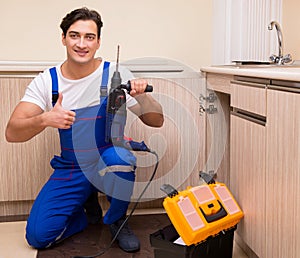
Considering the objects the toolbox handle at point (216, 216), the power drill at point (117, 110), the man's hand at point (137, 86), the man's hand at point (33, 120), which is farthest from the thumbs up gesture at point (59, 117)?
the toolbox handle at point (216, 216)

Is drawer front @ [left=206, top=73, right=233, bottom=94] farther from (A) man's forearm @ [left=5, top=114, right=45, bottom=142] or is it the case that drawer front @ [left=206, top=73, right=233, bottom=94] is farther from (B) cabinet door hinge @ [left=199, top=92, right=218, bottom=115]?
(A) man's forearm @ [left=5, top=114, right=45, bottom=142]

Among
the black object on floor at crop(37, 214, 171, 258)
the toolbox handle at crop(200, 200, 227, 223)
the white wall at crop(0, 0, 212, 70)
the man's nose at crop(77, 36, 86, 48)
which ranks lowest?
the black object on floor at crop(37, 214, 171, 258)

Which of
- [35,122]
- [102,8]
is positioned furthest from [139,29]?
[35,122]

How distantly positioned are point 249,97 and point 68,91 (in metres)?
0.78

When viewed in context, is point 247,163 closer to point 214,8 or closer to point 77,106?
point 77,106

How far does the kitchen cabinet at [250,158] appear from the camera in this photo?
1.70m

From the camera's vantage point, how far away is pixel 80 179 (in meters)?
2.18

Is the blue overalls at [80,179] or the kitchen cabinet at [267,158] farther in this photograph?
the blue overalls at [80,179]

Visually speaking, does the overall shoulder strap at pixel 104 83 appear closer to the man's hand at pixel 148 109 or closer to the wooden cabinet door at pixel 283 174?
the man's hand at pixel 148 109

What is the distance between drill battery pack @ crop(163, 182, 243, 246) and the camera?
1643mm

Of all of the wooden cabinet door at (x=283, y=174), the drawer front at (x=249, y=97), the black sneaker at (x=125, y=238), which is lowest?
the black sneaker at (x=125, y=238)

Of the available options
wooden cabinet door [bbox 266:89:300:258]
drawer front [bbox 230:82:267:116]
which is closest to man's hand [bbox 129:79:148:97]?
drawer front [bbox 230:82:267:116]

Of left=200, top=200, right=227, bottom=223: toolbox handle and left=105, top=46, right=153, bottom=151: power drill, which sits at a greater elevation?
left=105, top=46, right=153, bottom=151: power drill

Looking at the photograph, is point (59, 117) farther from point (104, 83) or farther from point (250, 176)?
point (250, 176)
